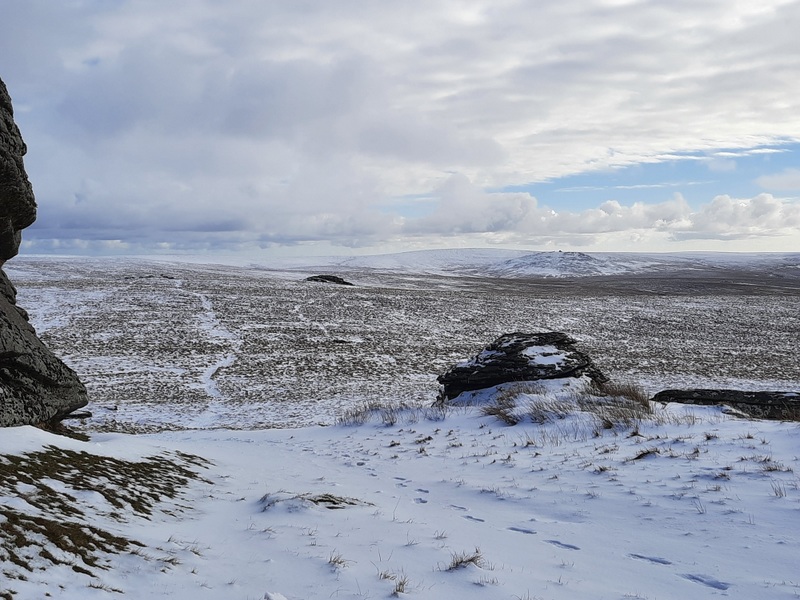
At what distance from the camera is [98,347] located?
84.7 feet

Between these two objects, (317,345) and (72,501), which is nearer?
(72,501)

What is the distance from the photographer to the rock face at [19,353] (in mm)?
8727

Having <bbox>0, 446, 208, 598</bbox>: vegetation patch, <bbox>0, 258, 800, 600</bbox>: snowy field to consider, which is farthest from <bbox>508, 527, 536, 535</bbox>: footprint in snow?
<bbox>0, 446, 208, 598</bbox>: vegetation patch

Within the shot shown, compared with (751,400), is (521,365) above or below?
above

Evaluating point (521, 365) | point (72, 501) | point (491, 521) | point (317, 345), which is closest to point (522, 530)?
point (491, 521)

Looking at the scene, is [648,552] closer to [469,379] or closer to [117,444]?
[117,444]

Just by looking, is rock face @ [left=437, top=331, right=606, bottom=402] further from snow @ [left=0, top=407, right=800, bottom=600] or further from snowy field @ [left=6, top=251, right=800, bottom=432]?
snow @ [left=0, top=407, right=800, bottom=600]

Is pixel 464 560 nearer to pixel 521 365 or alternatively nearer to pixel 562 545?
pixel 562 545

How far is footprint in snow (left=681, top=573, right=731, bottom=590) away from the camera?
482 cm

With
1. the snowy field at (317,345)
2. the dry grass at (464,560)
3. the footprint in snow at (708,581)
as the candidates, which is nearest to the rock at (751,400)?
the snowy field at (317,345)

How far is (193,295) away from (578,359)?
39162 mm

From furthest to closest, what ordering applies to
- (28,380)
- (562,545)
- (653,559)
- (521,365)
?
(521,365)
(28,380)
(562,545)
(653,559)

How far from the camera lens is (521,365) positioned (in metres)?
16.4

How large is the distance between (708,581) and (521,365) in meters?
11.5
